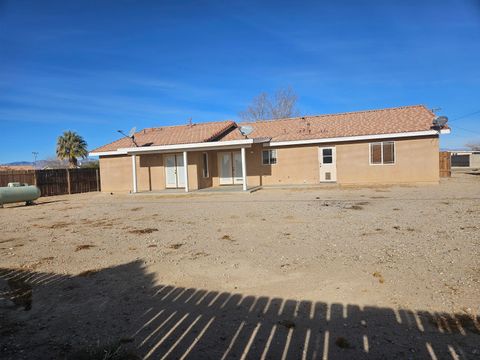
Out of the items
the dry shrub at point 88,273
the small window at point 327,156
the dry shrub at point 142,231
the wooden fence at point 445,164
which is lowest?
the dry shrub at point 88,273

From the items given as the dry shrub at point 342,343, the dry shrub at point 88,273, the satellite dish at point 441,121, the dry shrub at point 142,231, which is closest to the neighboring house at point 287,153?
the satellite dish at point 441,121

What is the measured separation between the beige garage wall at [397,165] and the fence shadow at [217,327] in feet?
56.3

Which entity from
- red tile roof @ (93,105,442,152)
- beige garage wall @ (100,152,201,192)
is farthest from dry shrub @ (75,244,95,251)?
beige garage wall @ (100,152,201,192)

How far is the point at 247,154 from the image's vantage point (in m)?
22.7

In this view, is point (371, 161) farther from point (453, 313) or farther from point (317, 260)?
point (453, 313)

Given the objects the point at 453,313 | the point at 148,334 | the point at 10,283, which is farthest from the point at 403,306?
the point at 10,283

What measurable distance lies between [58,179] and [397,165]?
2102cm

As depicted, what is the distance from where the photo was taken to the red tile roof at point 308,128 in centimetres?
2031

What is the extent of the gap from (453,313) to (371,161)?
1736cm

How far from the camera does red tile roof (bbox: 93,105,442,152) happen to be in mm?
20312

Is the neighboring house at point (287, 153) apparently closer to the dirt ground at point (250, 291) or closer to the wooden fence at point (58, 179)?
the wooden fence at point (58, 179)

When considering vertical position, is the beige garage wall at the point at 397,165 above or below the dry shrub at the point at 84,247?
above

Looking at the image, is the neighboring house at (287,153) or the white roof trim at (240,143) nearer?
the white roof trim at (240,143)

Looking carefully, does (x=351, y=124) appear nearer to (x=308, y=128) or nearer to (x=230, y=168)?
(x=308, y=128)
